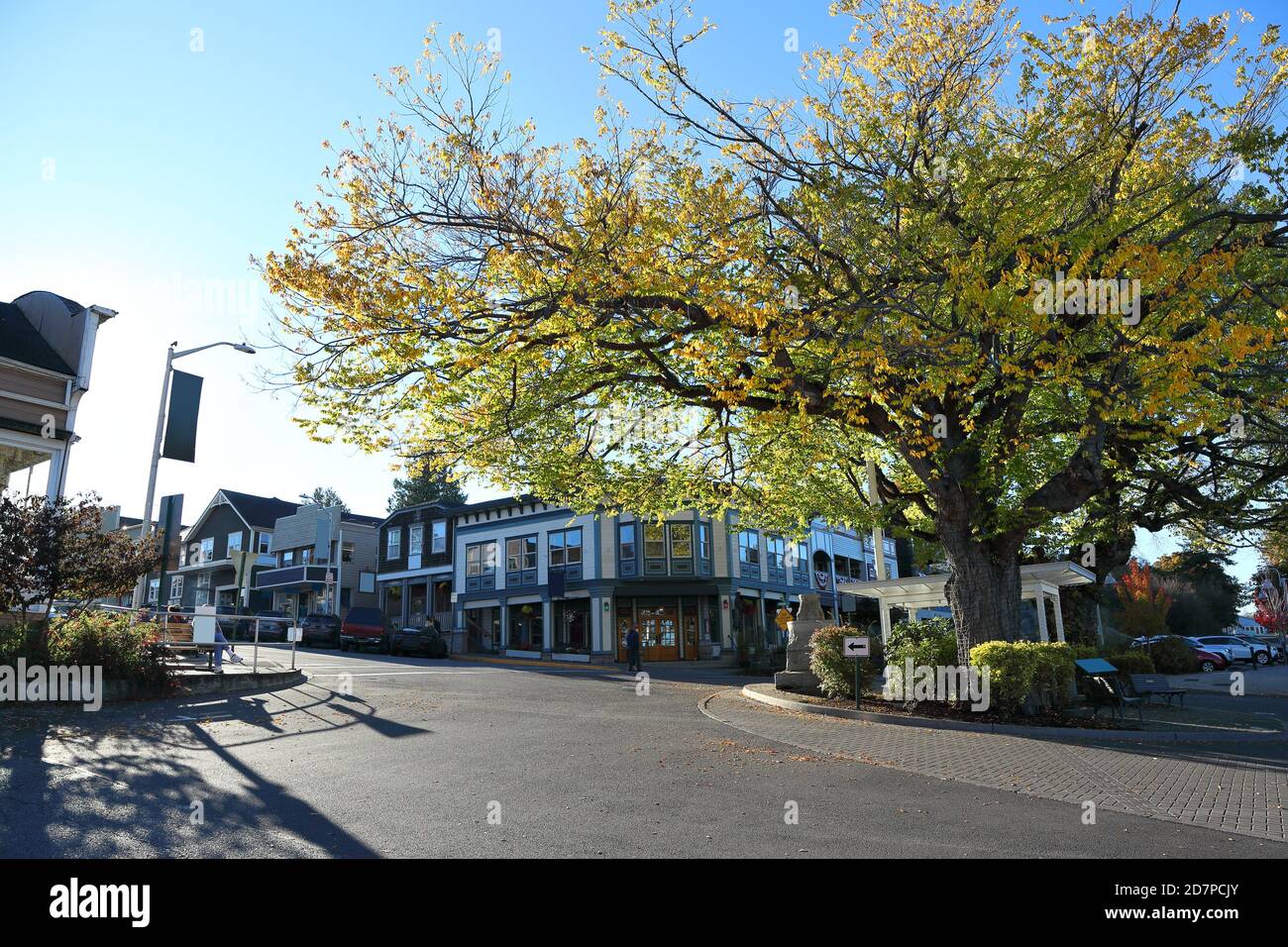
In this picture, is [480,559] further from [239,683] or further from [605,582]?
[239,683]

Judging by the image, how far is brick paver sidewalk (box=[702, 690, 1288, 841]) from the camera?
23.2 ft

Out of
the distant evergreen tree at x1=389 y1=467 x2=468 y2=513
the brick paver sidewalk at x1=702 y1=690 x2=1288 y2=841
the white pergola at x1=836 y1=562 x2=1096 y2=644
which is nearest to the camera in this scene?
the brick paver sidewalk at x1=702 y1=690 x2=1288 y2=841

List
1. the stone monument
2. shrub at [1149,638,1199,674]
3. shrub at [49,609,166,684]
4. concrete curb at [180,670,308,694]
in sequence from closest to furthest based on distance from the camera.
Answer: shrub at [49,609,166,684]
concrete curb at [180,670,308,694]
the stone monument
shrub at [1149,638,1199,674]

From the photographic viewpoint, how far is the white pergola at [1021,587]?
57.6 feet

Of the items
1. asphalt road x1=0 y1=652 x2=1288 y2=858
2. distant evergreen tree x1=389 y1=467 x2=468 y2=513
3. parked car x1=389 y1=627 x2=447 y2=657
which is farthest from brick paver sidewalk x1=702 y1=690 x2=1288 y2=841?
distant evergreen tree x1=389 y1=467 x2=468 y2=513

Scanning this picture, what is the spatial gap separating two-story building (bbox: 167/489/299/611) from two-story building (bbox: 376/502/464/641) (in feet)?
39.2

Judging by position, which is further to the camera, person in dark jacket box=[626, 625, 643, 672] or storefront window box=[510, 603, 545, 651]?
storefront window box=[510, 603, 545, 651]

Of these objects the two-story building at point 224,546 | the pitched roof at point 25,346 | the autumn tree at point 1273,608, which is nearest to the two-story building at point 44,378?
the pitched roof at point 25,346

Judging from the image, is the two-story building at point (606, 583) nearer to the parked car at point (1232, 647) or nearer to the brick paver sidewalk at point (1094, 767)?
the parked car at point (1232, 647)

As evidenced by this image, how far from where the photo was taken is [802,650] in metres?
18.0

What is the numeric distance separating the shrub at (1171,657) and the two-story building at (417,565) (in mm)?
32356

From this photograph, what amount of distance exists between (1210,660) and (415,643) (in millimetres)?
34413

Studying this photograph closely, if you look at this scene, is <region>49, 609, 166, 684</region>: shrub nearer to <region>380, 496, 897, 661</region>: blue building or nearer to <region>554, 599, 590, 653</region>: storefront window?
<region>380, 496, 897, 661</region>: blue building
